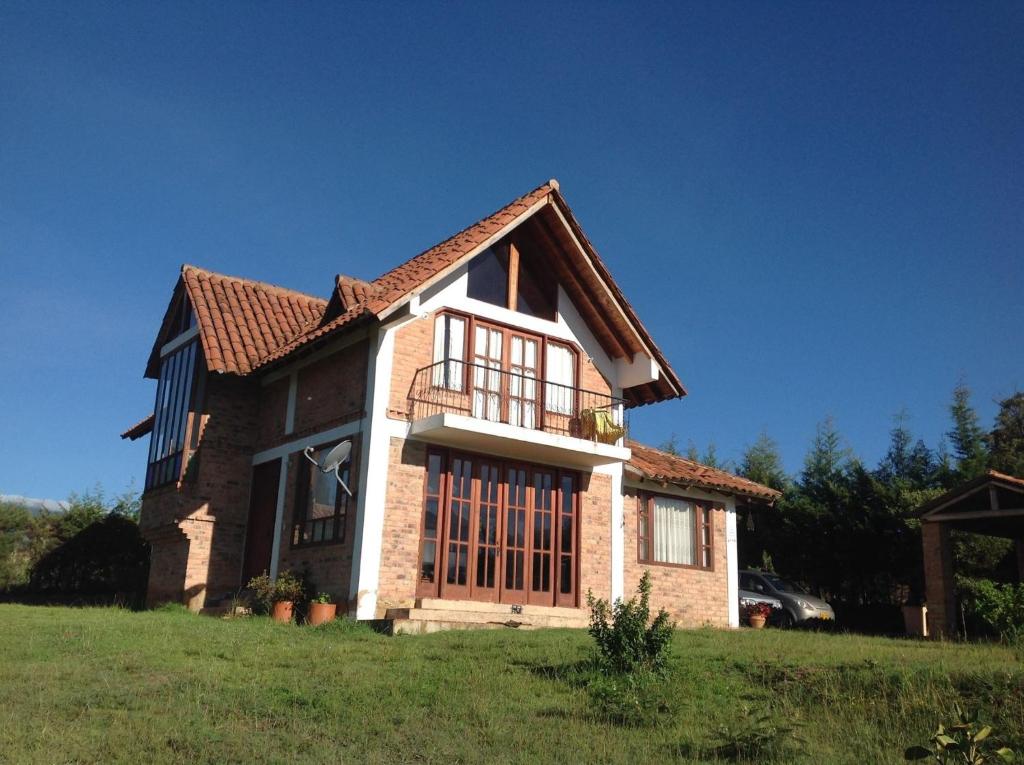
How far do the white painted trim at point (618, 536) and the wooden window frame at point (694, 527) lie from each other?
1.76 ft

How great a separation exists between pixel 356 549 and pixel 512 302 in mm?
5918

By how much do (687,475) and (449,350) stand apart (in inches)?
235

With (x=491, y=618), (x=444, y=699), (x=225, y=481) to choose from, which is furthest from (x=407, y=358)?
(x=444, y=699)

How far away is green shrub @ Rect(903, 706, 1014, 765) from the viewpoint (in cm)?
750

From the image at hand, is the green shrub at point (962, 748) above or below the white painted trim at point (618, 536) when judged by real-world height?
below

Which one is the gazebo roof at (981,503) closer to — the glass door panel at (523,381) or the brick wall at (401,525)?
the glass door panel at (523,381)

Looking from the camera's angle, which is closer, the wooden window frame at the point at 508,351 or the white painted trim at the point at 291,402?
the wooden window frame at the point at 508,351

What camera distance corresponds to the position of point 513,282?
20578 millimetres

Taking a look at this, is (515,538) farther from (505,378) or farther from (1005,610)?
(1005,610)

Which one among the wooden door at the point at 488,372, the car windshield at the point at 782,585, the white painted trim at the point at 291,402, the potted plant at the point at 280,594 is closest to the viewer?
the potted plant at the point at 280,594

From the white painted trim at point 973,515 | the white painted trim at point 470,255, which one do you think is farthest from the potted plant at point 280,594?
the white painted trim at point 973,515

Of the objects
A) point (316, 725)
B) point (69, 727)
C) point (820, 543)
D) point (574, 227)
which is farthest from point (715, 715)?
point (820, 543)

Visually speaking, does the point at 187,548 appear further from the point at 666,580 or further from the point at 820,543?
the point at 820,543

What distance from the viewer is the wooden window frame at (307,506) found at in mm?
18156
